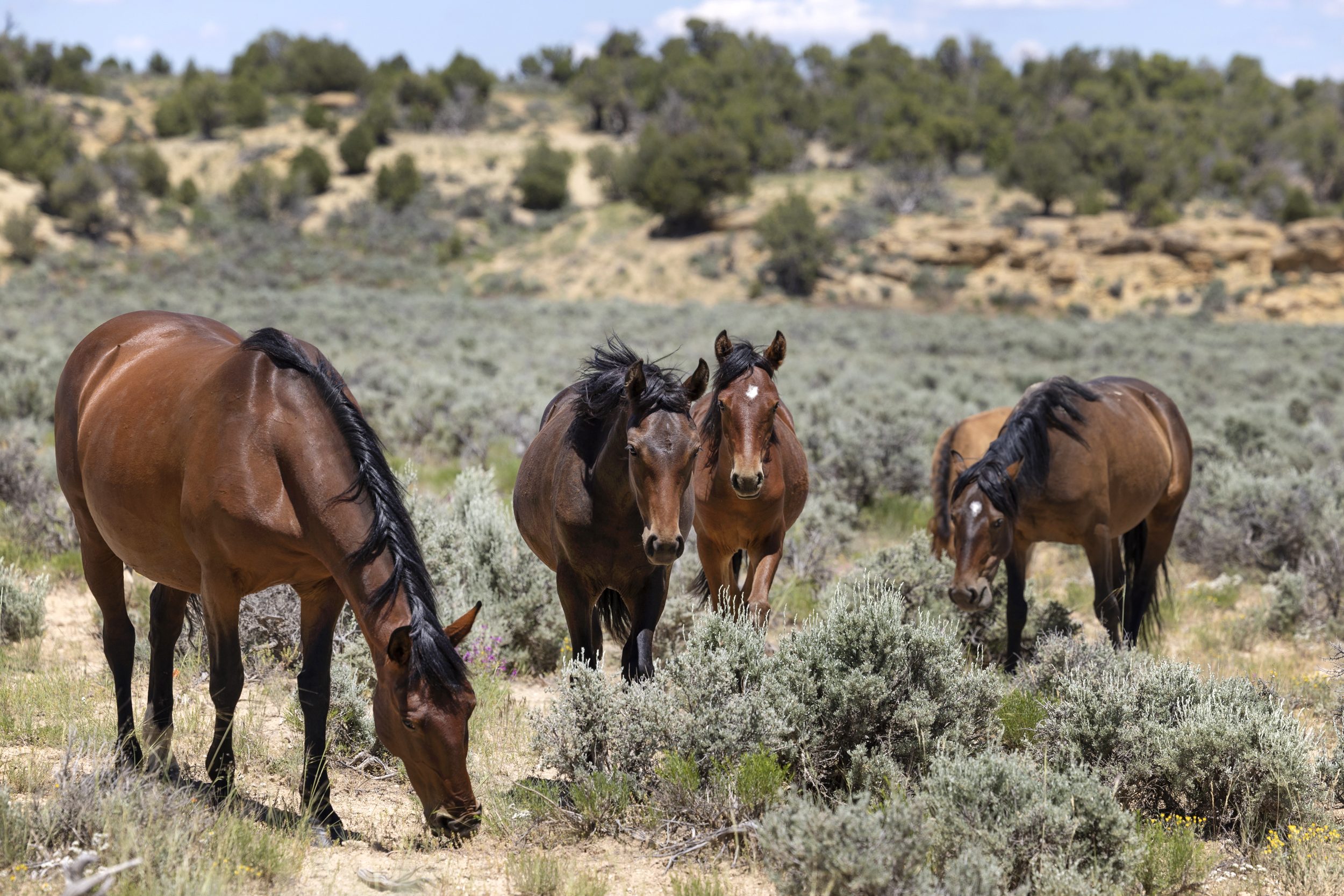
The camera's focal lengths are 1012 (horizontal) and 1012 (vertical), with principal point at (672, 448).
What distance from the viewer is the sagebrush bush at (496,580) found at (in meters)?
6.36

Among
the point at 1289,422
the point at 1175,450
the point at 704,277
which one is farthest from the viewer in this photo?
the point at 704,277

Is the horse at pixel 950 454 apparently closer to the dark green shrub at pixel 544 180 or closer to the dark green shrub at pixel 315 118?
the dark green shrub at pixel 544 180

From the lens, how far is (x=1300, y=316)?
35.2 m

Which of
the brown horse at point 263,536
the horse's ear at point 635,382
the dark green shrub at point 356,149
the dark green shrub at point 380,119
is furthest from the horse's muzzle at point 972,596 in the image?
the dark green shrub at point 380,119

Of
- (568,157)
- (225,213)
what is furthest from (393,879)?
(568,157)

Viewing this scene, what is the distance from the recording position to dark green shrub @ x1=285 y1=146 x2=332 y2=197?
167 feet

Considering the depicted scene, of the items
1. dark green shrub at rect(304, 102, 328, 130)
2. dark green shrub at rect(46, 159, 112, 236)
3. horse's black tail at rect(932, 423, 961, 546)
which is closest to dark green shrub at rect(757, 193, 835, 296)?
dark green shrub at rect(46, 159, 112, 236)

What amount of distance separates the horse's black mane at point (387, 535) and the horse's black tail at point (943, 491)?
3638mm

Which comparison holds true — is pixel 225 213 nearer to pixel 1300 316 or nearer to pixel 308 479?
pixel 1300 316

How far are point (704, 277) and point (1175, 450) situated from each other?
36326mm

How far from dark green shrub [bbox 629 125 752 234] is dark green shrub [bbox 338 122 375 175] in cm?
1665

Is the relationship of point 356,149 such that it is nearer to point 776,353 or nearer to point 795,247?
point 795,247

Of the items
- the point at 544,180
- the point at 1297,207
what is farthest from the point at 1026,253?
the point at 544,180

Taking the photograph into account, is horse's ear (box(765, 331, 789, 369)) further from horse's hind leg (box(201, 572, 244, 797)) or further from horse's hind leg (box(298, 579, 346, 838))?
horse's hind leg (box(201, 572, 244, 797))
